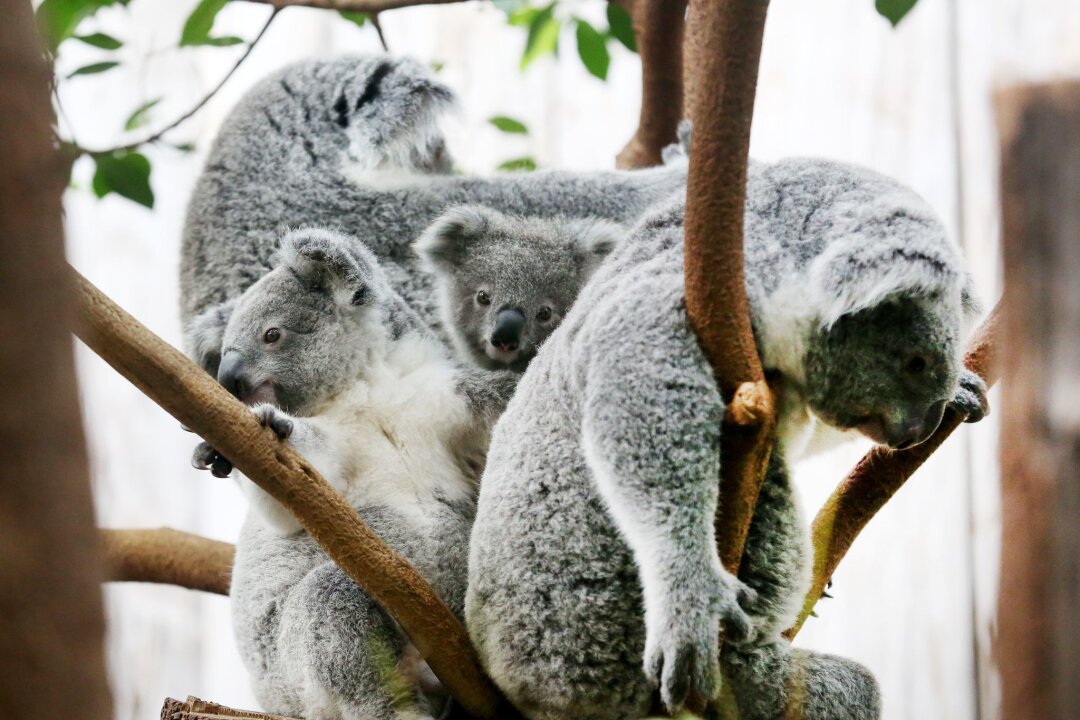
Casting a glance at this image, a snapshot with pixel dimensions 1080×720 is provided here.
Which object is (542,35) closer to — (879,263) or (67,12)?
(67,12)

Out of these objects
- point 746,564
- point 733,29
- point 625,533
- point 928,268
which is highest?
point 733,29

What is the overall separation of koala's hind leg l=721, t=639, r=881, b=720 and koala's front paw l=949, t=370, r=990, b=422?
0.53 meters

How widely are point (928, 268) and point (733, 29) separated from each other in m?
0.52

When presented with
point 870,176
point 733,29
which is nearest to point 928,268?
point 870,176

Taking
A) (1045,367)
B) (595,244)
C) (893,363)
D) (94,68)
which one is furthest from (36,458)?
(94,68)

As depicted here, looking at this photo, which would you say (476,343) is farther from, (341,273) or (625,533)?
(625,533)

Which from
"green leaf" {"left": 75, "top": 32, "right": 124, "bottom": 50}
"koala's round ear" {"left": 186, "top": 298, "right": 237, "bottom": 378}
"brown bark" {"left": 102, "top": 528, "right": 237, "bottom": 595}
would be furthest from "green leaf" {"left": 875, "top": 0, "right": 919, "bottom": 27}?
"brown bark" {"left": 102, "top": 528, "right": 237, "bottom": 595}

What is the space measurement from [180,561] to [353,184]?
3.92 ft

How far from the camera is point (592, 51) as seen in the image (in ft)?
12.0

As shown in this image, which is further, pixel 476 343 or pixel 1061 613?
pixel 476 343

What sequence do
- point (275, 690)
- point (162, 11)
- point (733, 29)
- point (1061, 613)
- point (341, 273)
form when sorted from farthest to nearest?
point (162, 11)
point (341, 273)
point (275, 690)
point (733, 29)
point (1061, 613)

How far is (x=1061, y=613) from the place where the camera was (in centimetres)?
57

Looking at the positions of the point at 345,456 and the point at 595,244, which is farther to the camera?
the point at 595,244

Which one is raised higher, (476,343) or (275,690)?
(476,343)
